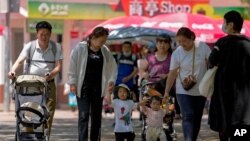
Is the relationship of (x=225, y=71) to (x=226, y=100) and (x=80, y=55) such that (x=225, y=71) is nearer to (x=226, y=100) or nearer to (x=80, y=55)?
(x=226, y=100)

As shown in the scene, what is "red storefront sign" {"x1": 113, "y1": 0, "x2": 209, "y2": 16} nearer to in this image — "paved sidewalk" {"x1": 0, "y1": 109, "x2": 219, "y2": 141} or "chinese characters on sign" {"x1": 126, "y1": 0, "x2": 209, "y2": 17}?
"chinese characters on sign" {"x1": 126, "y1": 0, "x2": 209, "y2": 17}

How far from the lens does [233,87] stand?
9500 millimetres

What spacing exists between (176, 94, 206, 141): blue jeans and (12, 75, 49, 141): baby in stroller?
1.86 meters

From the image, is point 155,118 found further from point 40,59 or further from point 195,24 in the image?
point 195,24

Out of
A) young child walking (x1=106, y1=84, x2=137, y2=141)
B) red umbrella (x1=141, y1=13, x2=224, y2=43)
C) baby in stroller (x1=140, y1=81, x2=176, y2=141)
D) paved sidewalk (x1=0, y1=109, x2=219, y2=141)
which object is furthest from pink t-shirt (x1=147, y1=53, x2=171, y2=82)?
red umbrella (x1=141, y1=13, x2=224, y2=43)

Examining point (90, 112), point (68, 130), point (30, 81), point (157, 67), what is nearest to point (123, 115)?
point (90, 112)

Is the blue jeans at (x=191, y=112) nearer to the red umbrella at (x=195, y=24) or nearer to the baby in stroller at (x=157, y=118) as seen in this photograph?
the baby in stroller at (x=157, y=118)

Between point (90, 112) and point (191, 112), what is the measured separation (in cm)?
155

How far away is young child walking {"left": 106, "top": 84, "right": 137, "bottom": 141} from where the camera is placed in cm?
1373

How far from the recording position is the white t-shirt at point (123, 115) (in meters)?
13.8

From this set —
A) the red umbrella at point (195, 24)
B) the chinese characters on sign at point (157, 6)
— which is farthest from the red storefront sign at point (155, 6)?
the red umbrella at point (195, 24)

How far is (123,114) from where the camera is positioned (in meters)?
13.9

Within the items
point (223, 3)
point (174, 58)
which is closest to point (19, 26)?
point (223, 3)

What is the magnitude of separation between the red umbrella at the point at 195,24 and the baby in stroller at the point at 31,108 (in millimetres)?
11436
